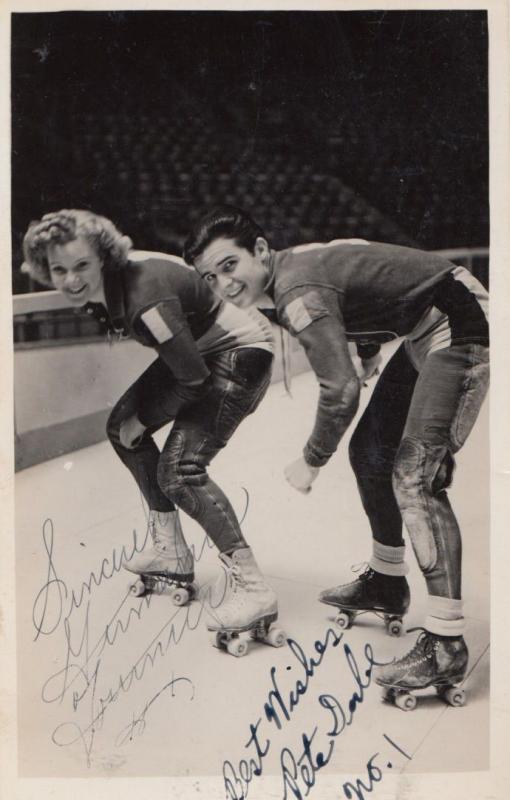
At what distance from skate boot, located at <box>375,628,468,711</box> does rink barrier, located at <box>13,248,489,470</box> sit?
0.87 meters

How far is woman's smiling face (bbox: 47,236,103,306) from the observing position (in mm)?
1962

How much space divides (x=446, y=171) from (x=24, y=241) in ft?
3.39

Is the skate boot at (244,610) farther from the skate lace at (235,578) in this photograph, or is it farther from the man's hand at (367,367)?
the man's hand at (367,367)

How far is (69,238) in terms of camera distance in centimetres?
197

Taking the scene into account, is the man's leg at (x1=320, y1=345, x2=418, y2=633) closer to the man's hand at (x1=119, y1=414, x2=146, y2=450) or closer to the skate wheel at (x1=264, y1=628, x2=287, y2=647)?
the skate wheel at (x1=264, y1=628, x2=287, y2=647)

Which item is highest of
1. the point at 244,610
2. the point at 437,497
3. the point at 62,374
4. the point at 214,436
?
the point at 62,374

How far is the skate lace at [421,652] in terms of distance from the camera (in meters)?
1.93

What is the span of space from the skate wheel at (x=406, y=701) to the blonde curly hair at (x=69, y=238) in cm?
121

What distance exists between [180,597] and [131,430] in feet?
1.40

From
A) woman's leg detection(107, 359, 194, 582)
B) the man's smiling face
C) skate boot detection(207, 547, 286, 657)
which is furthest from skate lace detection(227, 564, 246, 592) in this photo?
the man's smiling face

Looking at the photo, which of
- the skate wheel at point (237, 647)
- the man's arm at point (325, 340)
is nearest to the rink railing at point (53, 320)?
the man's arm at point (325, 340)

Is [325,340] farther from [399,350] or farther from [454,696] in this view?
[454,696]
